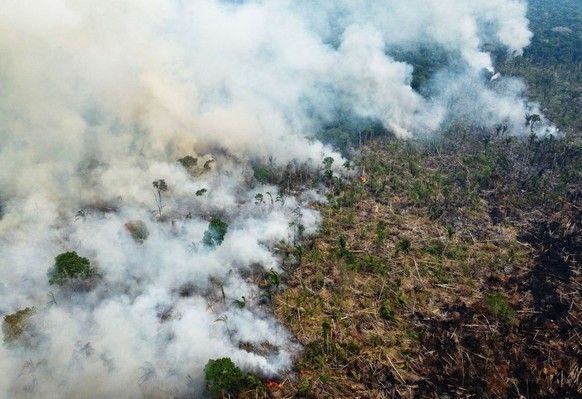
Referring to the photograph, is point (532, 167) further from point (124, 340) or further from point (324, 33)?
point (324, 33)

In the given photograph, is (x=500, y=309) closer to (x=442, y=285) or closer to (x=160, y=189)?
(x=442, y=285)

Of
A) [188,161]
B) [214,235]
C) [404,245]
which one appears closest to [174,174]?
[188,161]

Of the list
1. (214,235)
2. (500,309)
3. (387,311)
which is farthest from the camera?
(214,235)

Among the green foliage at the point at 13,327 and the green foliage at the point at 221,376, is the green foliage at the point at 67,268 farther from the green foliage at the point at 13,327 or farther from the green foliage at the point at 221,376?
the green foliage at the point at 221,376

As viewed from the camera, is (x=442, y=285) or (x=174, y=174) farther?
(x=174, y=174)

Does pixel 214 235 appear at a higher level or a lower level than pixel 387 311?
higher

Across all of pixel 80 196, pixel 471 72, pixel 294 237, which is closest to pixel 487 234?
pixel 294 237

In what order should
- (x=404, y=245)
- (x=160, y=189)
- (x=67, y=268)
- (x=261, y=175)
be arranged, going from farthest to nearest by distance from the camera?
(x=261, y=175)
(x=160, y=189)
(x=404, y=245)
(x=67, y=268)

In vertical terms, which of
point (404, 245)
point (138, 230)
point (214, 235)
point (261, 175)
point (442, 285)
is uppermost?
point (261, 175)
